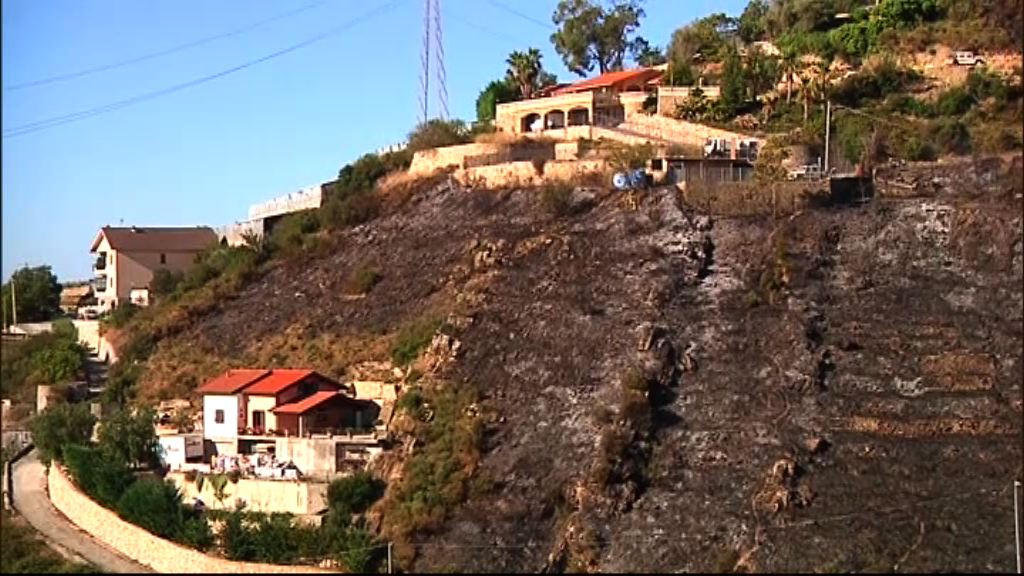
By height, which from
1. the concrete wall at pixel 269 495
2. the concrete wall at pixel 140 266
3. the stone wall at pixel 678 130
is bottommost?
the concrete wall at pixel 269 495

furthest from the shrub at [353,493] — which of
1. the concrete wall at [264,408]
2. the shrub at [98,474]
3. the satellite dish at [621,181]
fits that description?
the satellite dish at [621,181]

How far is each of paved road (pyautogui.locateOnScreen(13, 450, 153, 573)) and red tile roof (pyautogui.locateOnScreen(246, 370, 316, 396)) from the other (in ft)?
14.9

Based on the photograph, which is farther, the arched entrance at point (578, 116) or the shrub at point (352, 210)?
the arched entrance at point (578, 116)

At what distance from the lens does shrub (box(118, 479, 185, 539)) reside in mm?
32625

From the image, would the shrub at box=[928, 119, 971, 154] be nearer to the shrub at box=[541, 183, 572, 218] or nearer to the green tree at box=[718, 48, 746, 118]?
the green tree at box=[718, 48, 746, 118]

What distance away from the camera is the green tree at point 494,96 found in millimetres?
53562

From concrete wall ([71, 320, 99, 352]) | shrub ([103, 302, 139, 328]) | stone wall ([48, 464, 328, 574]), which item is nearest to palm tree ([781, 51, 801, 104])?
shrub ([103, 302, 139, 328])

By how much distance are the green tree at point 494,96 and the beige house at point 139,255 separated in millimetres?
9459

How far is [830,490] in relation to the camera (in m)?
28.2

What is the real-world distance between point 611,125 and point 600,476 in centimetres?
1890

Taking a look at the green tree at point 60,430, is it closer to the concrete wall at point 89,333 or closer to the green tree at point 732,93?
the concrete wall at point 89,333

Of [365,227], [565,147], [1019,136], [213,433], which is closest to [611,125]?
[565,147]

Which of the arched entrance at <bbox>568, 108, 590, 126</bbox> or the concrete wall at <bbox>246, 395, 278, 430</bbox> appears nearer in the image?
the concrete wall at <bbox>246, 395, 278, 430</bbox>

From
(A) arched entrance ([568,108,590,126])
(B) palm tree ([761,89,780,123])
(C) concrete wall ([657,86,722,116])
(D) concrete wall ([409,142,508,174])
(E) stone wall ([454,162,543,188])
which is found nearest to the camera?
(E) stone wall ([454,162,543,188])
